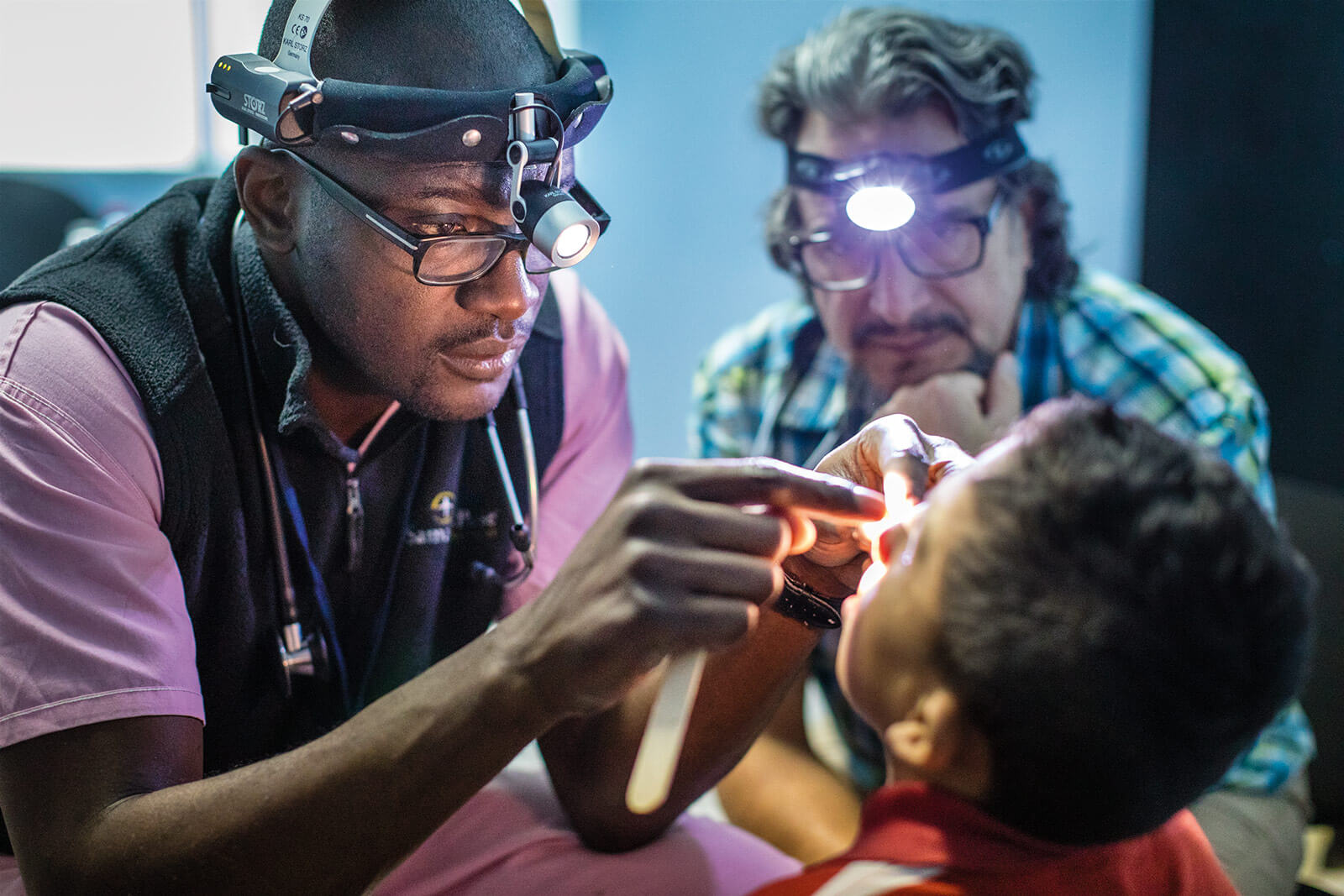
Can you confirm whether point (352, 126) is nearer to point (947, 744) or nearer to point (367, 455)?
point (367, 455)

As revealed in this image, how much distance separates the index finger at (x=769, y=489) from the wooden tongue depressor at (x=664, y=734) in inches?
5.2

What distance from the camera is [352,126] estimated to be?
3.62ft

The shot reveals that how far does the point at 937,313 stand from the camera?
73.8 inches

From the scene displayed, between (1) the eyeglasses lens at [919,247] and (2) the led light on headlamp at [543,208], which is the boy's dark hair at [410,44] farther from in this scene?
(1) the eyeglasses lens at [919,247]

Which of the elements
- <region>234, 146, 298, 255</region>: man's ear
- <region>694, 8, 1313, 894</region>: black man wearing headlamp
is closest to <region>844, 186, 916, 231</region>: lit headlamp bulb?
<region>694, 8, 1313, 894</region>: black man wearing headlamp

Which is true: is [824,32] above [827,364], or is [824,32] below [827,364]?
above

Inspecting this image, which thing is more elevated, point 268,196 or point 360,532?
point 268,196

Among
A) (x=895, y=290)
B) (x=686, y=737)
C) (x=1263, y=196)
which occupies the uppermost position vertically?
(x=1263, y=196)

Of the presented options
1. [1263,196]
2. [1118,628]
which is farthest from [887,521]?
[1263,196]

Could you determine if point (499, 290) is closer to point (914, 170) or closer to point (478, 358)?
point (478, 358)

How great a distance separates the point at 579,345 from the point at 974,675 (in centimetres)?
87

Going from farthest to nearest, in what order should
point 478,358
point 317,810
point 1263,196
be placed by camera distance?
point 1263,196, point 478,358, point 317,810

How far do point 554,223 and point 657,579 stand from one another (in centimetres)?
42

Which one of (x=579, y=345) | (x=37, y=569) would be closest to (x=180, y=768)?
(x=37, y=569)
